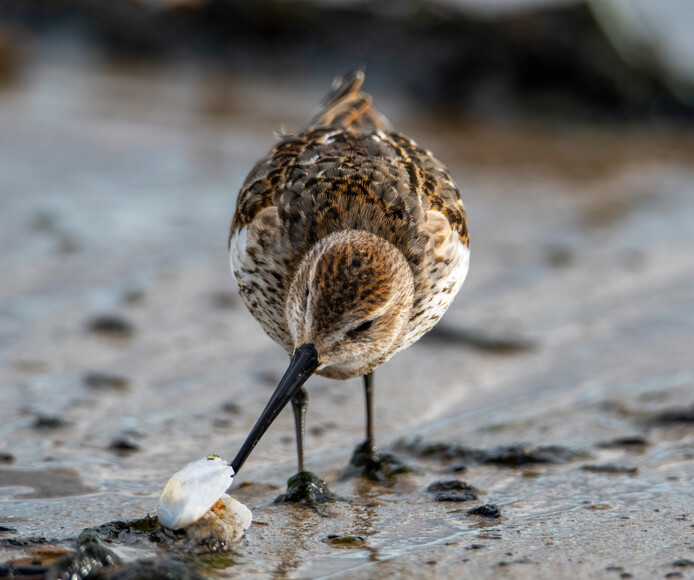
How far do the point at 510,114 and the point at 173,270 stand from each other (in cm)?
780

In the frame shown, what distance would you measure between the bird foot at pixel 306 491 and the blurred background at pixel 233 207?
36 centimetres

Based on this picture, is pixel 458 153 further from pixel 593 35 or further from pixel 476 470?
pixel 476 470

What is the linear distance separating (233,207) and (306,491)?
5242mm

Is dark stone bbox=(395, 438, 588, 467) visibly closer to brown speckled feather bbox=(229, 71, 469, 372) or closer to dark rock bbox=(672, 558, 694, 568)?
brown speckled feather bbox=(229, 71, 469, 372)

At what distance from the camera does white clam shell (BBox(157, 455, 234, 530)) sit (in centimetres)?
384

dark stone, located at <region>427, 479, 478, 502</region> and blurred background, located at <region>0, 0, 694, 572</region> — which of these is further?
blurred background, located at <region>0, 0, 694, 572</region>

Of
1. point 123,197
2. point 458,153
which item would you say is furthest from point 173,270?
point 458,153

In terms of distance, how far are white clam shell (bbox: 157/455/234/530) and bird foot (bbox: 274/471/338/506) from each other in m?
0.66

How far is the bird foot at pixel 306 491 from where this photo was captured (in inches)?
178

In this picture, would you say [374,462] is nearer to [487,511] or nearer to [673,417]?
[487,511]

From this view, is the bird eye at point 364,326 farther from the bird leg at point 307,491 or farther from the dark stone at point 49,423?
the dark stone at point 49,423

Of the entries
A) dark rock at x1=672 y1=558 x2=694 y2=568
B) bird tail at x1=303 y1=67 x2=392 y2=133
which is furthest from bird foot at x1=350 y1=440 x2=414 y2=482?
bird tail at x1=303 y1=67 x2=392 y2=133

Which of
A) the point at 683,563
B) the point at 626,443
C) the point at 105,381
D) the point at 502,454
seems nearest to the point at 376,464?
the point at 502,454

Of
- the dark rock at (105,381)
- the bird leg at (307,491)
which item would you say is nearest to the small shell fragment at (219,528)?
the bird leg at (307,491)
